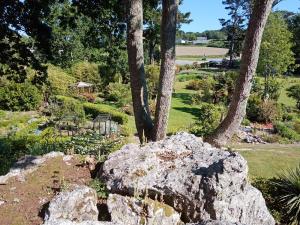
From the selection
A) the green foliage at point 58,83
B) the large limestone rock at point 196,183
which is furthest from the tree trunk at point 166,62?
the green foliage at point 58,83

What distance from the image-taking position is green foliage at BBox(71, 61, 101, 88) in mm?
36422

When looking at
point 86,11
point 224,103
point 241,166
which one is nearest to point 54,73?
point 224,103

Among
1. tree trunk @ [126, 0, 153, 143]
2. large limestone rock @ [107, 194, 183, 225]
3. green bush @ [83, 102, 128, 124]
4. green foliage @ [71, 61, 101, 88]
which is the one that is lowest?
green bush @ [83, 102, 128, 124]

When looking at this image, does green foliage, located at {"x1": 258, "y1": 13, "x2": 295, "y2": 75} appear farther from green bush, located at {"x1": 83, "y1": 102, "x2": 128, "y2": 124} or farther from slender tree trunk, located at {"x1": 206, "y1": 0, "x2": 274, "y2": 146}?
slender tree trunk, located at {"x1": 206, "y1": 0, "x2": 274, "y2": 146}

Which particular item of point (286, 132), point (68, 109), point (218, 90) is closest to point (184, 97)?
point (218, 90)

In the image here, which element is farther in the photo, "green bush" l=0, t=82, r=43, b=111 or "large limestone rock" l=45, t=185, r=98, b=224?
"green bush" l=0, t=82, r=43, b=111

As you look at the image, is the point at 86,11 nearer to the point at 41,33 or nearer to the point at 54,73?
the point at 41,33

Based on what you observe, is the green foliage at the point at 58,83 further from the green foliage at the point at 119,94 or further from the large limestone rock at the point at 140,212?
the large limestone rock at the point at 140,212

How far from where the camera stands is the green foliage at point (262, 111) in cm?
2588

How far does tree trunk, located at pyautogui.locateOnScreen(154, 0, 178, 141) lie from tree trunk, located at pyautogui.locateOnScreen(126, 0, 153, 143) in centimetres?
38

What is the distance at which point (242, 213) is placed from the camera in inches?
238

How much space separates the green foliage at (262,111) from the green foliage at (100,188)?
21.3 m

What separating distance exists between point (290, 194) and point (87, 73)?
30637 millimetres

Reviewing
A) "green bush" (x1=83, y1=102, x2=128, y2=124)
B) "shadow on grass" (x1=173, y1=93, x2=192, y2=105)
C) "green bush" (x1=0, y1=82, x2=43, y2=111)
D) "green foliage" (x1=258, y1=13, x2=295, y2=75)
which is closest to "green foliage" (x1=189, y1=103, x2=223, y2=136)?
"green bush" (x1=83, y1=102, x2=128, y2=124)
